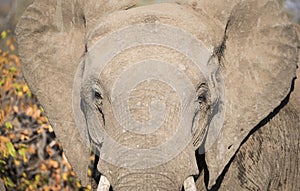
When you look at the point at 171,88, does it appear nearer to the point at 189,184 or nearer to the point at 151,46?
the point at 151,46

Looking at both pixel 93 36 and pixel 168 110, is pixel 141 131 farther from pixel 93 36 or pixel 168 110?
pixel 93 36

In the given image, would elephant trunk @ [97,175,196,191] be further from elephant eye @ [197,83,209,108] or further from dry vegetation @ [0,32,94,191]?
dry vegetation @ [0,32,94,191]

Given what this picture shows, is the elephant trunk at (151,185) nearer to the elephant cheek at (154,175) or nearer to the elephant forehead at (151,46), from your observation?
the elephant cheek at (154,175)

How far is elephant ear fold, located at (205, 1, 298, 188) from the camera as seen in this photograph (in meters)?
3.20

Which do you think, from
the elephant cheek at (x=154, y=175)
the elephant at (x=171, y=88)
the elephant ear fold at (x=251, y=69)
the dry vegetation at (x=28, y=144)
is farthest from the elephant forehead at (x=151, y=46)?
the dry vegetation at (x=28, y=144)

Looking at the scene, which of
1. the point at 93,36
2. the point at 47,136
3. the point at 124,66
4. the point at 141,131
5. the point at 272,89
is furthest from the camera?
the point at 47,136

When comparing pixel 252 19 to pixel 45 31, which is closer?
pixel 252 19

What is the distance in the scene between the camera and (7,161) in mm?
5031

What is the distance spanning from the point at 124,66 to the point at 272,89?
0.69 meters

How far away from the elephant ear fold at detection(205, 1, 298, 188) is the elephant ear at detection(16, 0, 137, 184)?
0.55m

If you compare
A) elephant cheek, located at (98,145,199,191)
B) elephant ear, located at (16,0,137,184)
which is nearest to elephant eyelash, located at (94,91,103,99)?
elephant cheek, located at (98,145,199,191)

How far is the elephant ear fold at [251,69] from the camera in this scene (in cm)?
320

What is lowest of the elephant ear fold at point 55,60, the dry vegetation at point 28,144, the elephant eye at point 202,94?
the dry vegetation at point 28,144

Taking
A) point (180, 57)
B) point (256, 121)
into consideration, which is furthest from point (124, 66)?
point (256, 121)
